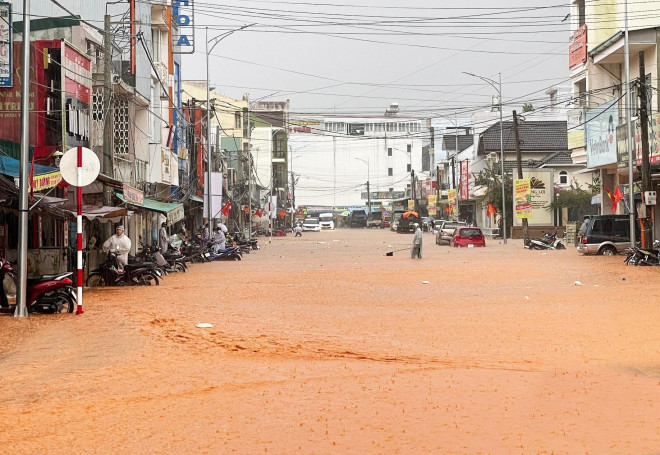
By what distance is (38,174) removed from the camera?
2478cm

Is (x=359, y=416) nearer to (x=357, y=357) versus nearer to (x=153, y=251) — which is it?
(x=357, y=357)

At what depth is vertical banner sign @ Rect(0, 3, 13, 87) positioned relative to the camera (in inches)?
989

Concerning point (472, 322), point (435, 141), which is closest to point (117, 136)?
point (472, 322)

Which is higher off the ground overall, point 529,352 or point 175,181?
point 175,181

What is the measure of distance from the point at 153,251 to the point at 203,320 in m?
15.7

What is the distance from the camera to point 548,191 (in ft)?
234

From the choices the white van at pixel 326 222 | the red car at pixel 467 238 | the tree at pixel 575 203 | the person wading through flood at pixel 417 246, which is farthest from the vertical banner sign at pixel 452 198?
the person wading through flood at pixel 417 246

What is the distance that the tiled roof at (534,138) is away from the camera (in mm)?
90312

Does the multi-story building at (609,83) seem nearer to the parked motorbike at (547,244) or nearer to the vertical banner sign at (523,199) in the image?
the parked motorbike at (547,244)

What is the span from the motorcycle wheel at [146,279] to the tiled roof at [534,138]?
6616cm

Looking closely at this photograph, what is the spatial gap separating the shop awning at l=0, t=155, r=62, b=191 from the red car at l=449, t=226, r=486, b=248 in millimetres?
36907

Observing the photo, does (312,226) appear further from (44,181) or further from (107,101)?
(44,181)

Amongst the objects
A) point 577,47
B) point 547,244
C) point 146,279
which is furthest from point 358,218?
point 146,279

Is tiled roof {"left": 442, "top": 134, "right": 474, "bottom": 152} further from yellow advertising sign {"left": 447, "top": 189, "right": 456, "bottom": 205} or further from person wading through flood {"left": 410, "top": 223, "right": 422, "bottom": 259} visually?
person wading through flood {"left": 410, "top": 223, "right": 422, "bottom": 259}
